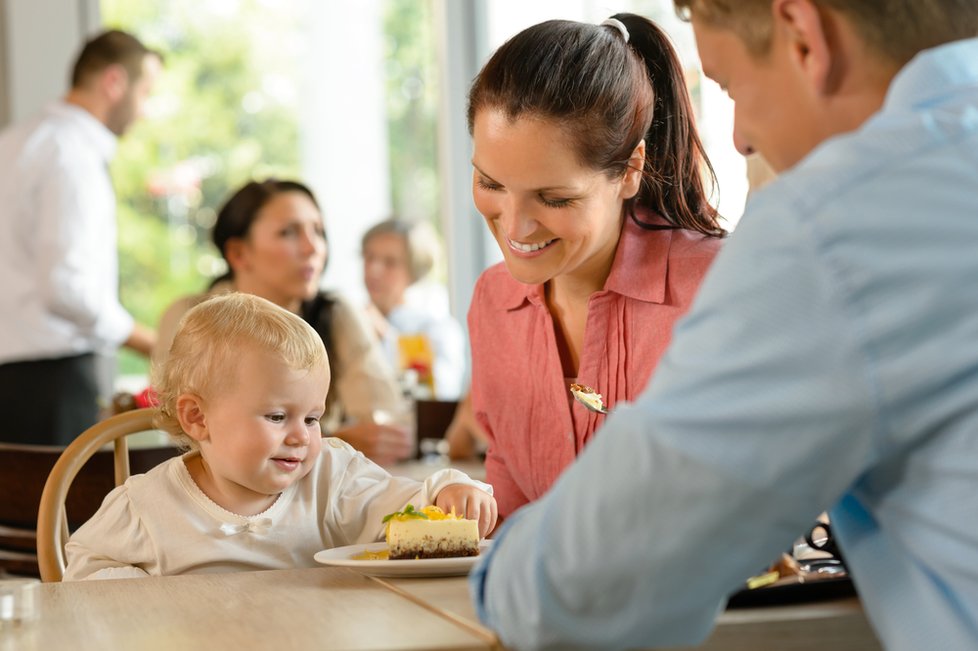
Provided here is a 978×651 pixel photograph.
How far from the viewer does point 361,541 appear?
1729 mm

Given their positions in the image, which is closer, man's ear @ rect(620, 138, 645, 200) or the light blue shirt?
the light blue shirt

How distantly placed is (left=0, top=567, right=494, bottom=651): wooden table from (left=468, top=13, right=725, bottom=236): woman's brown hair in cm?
76

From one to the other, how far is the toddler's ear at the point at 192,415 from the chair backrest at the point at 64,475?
11 centimetres

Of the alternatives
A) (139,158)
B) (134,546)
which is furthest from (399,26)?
(134,546)

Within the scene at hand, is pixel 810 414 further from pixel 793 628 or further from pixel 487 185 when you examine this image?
pixel 487 185

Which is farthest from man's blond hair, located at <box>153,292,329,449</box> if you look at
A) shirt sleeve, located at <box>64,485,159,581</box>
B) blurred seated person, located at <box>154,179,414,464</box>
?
blurred seated person, located at <box>154,179,414,464</box>

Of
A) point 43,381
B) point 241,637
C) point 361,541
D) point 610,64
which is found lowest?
point 43,381

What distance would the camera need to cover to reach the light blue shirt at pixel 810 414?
78 centimetres

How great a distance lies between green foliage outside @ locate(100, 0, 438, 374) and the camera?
693cm

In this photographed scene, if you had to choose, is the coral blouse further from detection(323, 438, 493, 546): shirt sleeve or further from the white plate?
the white plate

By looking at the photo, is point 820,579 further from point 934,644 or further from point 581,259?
point 581,259

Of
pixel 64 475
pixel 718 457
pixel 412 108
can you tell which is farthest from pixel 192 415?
pixel 412 108

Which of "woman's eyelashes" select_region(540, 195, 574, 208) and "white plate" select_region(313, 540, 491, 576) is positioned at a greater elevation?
"woman's eyelashes" select_region(540, 195, 574, 208)

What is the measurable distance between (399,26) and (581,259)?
15.9 feet
